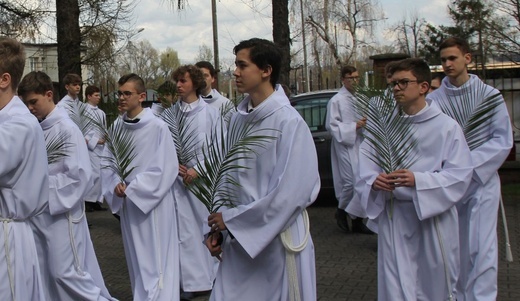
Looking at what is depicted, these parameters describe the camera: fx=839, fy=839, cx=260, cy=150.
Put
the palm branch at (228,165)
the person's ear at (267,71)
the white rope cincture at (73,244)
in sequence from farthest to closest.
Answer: the white rope cincture at (73,244) → the person's ear at (267,71) → the palm branch at (228,165)

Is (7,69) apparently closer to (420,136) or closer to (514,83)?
(420,136)

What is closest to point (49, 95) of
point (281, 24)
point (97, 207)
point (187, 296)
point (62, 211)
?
point (62, 211)

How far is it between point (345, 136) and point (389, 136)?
15.4 ft

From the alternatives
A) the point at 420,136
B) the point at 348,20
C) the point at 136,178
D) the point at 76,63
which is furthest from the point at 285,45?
the point at 348,20

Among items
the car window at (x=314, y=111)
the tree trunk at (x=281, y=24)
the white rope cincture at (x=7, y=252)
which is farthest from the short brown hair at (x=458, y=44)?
the tree trunk at (x=281, y=24)

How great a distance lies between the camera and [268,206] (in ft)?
14.9

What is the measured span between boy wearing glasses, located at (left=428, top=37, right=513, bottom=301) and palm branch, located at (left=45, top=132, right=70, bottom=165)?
2921 millimetres

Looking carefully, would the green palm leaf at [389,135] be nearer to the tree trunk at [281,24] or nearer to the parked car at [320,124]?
the parked car at [320,124]

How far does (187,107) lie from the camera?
8133mm

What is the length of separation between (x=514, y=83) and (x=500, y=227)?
634 centimetres

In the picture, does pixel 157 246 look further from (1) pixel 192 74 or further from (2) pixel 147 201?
(1) pixel 192 74

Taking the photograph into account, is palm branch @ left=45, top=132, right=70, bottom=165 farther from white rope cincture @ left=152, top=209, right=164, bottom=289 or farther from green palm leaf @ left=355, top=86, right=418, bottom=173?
green palm leaf @ left=355, top=86, right=418, bottom=173

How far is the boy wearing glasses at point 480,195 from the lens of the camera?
6.52 metres

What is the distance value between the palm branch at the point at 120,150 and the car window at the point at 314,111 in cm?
625
